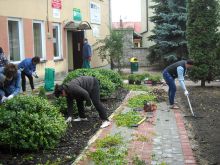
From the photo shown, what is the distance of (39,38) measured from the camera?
17922 millimetres

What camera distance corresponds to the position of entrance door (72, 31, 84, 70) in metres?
22.8

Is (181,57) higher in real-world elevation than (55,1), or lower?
lower

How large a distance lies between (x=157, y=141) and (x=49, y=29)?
1156 cm

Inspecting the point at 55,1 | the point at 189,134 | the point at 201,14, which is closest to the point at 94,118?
the point at 189,134

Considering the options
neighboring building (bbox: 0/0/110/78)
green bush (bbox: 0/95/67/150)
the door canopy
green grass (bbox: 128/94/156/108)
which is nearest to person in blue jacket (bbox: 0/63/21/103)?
green bush (bbox: 0/95/67/150)

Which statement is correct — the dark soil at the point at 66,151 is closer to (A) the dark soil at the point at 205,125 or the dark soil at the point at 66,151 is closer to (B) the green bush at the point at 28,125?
(B) the green bush at the point at 28,125

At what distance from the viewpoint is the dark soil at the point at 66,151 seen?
653 cm

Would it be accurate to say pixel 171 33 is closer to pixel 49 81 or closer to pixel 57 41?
pixel 57 41

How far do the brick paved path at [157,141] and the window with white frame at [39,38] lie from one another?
28.1 feet

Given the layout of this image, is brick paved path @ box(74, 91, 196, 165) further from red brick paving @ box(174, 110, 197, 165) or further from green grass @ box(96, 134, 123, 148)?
green grass @ box(96, 134, 123, 148)

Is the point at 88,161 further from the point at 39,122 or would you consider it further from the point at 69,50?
the point at 69,50

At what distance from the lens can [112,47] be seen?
71.6 ft

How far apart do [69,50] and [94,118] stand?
1335cm

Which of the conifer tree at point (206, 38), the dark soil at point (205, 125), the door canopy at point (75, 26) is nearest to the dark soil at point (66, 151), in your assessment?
the dark soil at point (205, 125)
